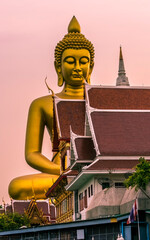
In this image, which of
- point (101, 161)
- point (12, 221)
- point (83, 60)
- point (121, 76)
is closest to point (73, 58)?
point (83, 60)

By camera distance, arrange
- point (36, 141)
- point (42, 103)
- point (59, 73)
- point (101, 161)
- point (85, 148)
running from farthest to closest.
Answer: point (59, 73), point (42, 103), point (36, 141), point (85, 148), point (101, 161)

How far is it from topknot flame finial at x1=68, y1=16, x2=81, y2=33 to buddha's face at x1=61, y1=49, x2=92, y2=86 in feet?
7.57

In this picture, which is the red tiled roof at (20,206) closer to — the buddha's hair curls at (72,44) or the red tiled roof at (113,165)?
the buddha's hair curls at (72,44)

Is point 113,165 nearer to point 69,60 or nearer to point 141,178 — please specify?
point 141,178

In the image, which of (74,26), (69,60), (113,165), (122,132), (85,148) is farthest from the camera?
(74,26)

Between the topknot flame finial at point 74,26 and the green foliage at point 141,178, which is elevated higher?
the topknot flame finial at point 74,26

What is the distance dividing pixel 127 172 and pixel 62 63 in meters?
21.0

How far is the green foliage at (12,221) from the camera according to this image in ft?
160

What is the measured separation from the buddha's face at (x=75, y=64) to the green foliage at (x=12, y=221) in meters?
11.4

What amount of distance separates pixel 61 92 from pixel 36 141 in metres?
4.30

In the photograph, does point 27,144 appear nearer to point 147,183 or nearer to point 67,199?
point 67,199

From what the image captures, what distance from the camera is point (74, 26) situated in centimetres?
4756

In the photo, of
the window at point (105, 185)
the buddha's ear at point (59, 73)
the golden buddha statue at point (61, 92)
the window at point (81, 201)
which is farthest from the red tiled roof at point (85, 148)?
the buddha's ear at point (59, 73)

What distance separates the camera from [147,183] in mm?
21297
